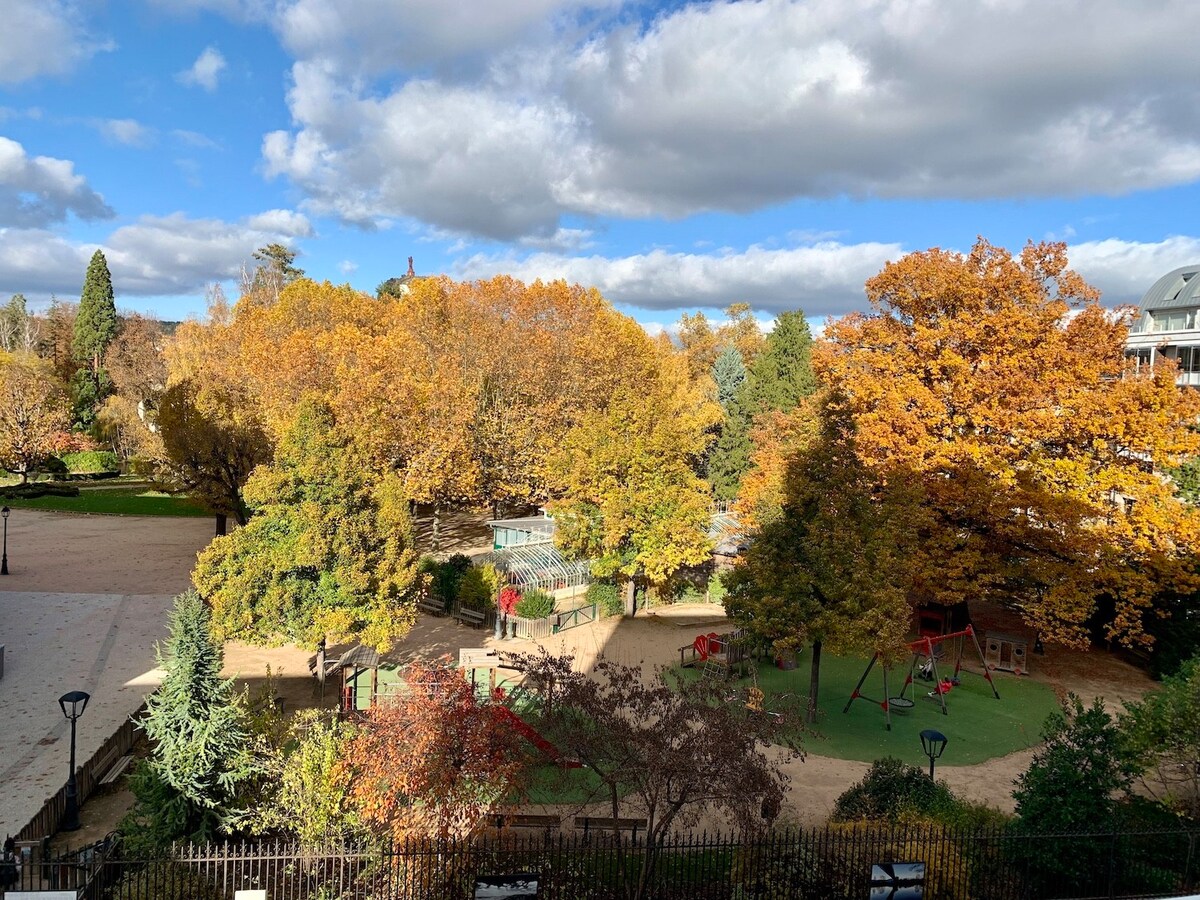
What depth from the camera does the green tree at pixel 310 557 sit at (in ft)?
59.1

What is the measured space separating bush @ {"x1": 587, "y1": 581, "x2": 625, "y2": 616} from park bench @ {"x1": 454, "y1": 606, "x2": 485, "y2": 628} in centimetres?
461

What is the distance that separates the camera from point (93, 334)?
217 feet

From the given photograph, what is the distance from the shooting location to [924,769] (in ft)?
55.5

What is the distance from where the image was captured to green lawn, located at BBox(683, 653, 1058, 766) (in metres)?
18.1

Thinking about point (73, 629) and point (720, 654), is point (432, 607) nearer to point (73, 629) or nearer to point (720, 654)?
point (720, 654)

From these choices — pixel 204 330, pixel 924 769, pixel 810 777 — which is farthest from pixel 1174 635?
pixel 204 330

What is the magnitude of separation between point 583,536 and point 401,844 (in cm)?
1752

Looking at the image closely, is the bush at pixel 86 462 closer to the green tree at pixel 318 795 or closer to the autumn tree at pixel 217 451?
the autumn tree at pixel 217 451

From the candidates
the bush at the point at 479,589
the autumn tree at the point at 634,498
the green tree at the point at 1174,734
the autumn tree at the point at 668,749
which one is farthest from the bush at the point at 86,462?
the green tree at the point at 1174,734

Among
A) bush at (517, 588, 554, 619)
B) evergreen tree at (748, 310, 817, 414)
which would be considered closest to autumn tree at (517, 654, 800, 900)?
bush at (517, 588, 554, 619)

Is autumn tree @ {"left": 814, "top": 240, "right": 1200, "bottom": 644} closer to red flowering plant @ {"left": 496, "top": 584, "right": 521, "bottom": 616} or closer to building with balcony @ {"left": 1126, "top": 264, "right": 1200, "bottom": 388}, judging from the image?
red flowering plant @ {"left": 496, "top": 584, "right": 521, "bottom": 616}

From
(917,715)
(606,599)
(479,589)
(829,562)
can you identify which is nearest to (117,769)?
(479,589)

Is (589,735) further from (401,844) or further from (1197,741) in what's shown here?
(1197,741)

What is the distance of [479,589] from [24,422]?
41.8 meters
